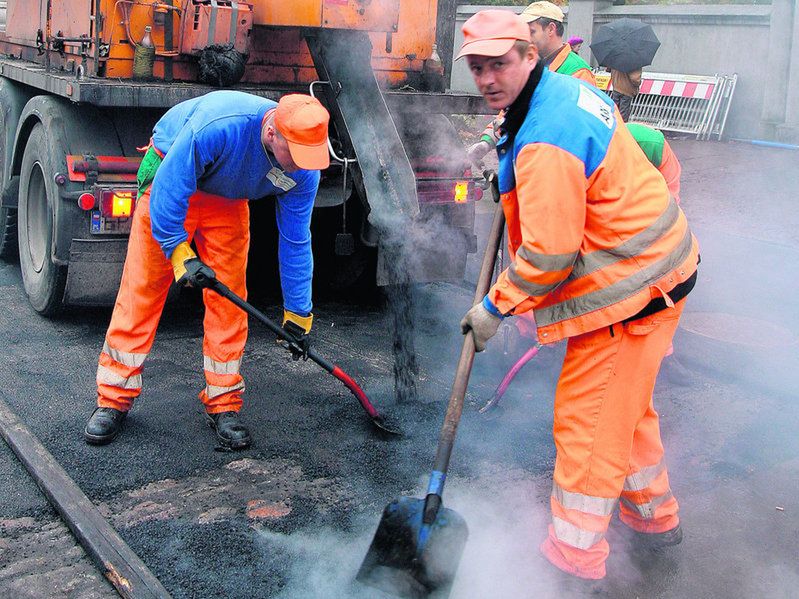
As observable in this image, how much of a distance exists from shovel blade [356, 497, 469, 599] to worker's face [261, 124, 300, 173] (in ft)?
4.40

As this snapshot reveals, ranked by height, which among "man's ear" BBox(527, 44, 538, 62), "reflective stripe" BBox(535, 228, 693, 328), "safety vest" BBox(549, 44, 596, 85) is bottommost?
"reflective stripe" BBox(535, 228, 693, 328)

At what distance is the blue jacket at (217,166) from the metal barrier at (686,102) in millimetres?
8070

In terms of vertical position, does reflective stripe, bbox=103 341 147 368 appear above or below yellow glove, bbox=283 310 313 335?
below

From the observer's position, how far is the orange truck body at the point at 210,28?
4.88 metres

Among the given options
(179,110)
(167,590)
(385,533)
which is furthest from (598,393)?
(179,110)

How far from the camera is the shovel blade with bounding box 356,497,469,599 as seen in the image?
2.73 metres

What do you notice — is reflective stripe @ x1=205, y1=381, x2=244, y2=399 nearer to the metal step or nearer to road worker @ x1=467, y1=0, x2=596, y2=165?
the metal step

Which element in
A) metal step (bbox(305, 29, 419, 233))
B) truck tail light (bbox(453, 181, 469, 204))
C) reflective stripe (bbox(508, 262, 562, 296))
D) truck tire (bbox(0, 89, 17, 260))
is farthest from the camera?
truck tire (bbox(0, 89, 17, 260))

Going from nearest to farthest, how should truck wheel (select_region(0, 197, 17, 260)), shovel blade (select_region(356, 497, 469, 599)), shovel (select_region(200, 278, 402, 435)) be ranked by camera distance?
1. shovel blade (select_region(356, 497, 469, 599))
2. shovel (select_region(200, 278, 402, 435))
3. truck wheel (select_region(0, 197, 17, 260))

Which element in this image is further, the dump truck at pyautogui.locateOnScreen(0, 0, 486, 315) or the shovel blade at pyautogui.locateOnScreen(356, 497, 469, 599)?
the dump truck at pyautogui.locateOnScreen(0, 0, 486, 315)

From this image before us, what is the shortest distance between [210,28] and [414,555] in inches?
132

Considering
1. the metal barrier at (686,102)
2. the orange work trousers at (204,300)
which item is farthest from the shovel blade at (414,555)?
the metal barrier at (686,102)

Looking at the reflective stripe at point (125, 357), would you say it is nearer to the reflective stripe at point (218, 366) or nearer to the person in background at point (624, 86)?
the reflective stripe at point (218, 366)

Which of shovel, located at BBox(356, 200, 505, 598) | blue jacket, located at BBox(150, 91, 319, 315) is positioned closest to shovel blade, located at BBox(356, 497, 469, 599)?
shovel, located at BBox(356, 200, 505, 598)
